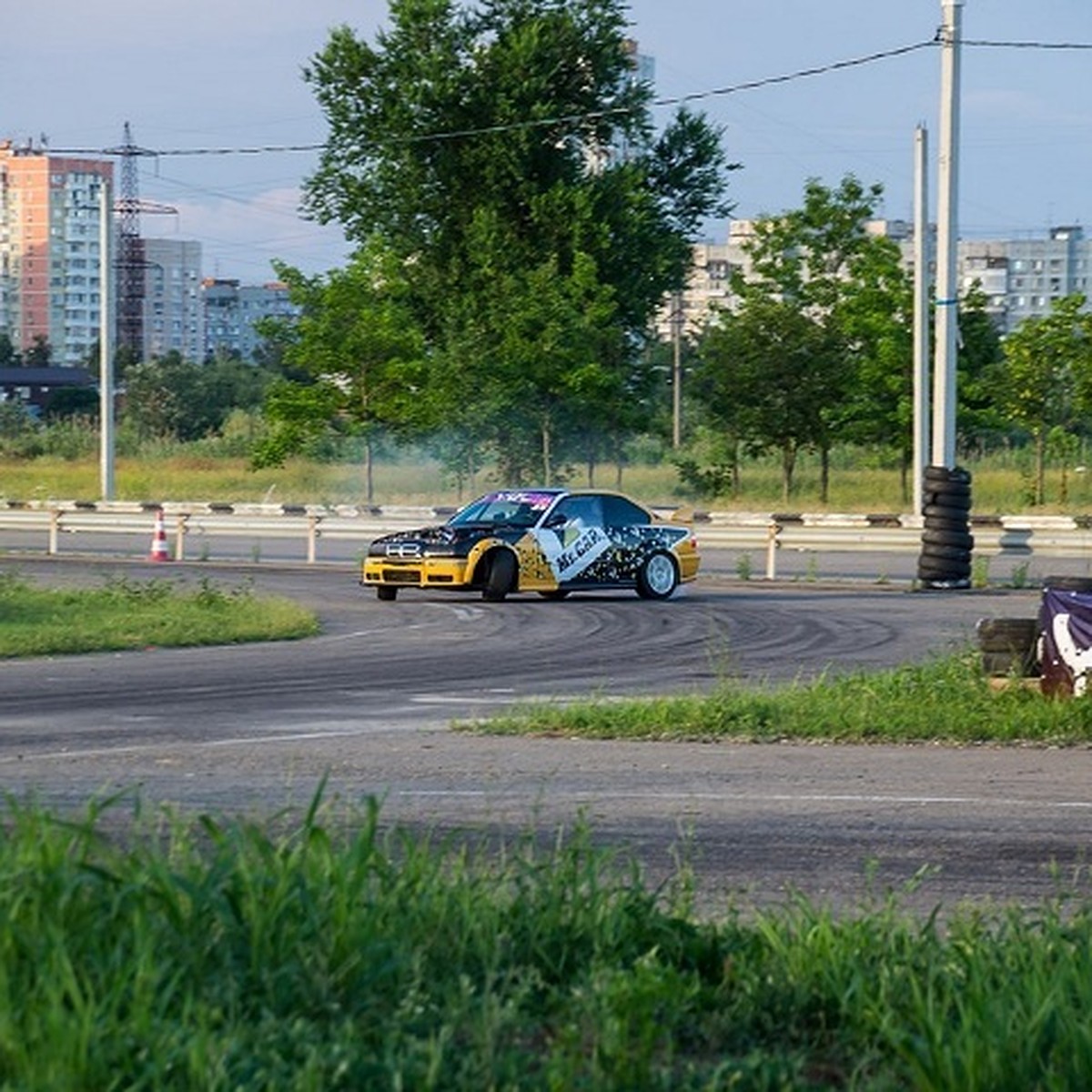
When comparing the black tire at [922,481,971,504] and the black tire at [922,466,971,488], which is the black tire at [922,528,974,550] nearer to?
the black tire at [922,481,971,504]

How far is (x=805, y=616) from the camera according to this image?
26438mm

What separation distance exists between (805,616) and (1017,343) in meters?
28.0

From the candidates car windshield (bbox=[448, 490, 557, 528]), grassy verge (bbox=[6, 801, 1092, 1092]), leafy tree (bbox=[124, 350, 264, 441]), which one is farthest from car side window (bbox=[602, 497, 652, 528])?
leafy tree (bbox=[124, 350, 264, 441])

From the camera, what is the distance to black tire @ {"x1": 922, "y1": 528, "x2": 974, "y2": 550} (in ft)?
103

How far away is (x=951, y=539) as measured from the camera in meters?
31.3

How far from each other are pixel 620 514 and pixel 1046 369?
25.5 metres

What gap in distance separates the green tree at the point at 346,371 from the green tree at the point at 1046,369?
13432 millimetres

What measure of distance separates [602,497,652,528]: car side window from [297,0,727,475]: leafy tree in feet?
106

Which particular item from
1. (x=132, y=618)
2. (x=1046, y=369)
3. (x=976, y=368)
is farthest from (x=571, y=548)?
(x=976, y=368)

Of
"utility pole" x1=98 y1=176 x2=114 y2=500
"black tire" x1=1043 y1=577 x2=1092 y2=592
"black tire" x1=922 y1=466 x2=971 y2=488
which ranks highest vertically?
"utility pole" x1=98 y1=176 x2=114 y2=500

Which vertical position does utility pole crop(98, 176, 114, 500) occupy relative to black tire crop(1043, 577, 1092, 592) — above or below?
above

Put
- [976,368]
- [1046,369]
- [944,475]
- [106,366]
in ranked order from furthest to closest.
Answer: [976,368] → [1046,369] → [106,366] → [944,475]

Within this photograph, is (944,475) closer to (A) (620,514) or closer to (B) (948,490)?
(B) (948,490)

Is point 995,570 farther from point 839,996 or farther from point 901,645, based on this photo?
point 839,996
